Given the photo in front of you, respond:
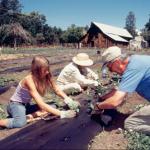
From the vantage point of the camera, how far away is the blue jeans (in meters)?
5.84

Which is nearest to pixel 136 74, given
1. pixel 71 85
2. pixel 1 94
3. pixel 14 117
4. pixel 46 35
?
pixel 14 117

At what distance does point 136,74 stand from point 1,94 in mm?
4713

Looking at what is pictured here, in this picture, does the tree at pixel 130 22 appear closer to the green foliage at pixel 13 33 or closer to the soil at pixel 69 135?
the green foliage at pixel 13 33

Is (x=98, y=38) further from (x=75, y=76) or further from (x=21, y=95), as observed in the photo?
(x=21, y=95)

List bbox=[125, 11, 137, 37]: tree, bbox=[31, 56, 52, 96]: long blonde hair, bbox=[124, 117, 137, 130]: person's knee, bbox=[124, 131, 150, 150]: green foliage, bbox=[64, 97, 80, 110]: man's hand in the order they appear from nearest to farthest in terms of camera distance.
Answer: bbox=[124, 131, 150, 150]: green foliage → bbox=[124, 117, 137, 130]: person's knee → bbox=[31, 56, 52, 96]: long blonde hair → bbox=[64, 97, 80, 110]: man's hand → bbox=[125, 11, 137, 37]: tree

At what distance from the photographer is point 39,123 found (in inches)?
238

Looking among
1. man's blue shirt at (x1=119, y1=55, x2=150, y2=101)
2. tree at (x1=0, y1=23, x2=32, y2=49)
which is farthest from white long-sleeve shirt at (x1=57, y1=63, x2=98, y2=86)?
tree at (x1=0, y1=23, x2=32, y2=49)

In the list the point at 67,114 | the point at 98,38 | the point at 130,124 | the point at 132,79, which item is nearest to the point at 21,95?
the point at 67,114

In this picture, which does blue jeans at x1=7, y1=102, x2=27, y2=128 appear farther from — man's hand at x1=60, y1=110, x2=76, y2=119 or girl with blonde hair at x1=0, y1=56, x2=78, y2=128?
man's hand at x1=60, y1=110, x2=76, y2=119

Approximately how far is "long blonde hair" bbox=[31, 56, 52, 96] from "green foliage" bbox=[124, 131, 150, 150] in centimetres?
158

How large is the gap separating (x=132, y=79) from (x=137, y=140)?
0.81 m

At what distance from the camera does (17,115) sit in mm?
5883

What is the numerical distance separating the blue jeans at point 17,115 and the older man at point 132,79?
4.62ft

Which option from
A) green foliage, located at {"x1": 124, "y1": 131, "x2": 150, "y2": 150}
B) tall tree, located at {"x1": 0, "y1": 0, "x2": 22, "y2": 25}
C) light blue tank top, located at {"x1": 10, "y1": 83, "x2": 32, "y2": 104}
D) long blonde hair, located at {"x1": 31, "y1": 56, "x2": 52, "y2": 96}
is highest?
tall tree, located at {"x1": 0, "y1": 0, "x2": 22, "y2": 25}
